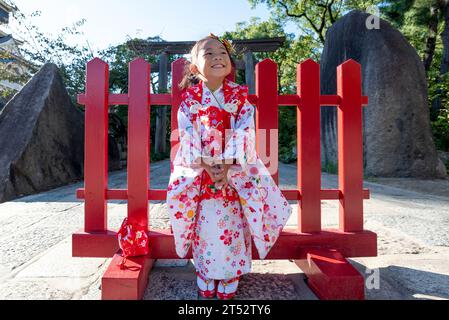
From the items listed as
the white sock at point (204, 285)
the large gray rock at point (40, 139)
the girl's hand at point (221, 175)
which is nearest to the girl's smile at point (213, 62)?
the girl's hand at point (221, 175)

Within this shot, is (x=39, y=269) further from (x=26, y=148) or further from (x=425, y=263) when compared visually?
(x=26, y=148)

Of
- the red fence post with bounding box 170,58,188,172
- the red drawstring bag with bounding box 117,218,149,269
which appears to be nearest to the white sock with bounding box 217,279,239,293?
the red drawstring bag with bounding box 117,218,149,269

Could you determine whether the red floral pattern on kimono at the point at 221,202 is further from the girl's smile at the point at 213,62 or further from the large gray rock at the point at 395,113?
the large gray rock at the point at 395,113

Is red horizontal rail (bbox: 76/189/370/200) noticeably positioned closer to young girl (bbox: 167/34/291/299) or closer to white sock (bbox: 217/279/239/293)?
young girl (bbox: 167/34/291/299)

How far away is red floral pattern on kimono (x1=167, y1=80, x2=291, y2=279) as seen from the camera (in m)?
1.25

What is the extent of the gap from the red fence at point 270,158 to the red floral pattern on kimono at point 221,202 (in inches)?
7.8

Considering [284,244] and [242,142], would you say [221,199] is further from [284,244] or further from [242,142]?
[284,244]

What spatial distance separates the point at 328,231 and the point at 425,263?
0.51 metres

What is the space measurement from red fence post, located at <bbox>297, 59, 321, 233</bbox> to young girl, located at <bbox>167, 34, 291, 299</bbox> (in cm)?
26

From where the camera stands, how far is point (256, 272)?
148cm

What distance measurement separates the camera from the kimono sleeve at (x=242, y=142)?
4.04ft

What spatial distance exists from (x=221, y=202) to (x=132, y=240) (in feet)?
1.41

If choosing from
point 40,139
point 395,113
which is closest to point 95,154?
point 40,139
